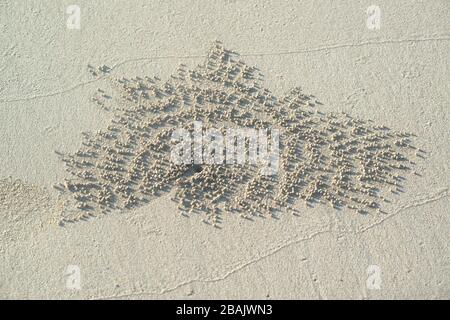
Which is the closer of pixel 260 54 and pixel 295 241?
pixel 295 241

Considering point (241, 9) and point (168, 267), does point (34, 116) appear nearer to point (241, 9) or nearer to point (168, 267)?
point (168, 267)

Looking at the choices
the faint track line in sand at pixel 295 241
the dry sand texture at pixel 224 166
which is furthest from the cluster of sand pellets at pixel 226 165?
the faint track line in sand at pixel 295 241
